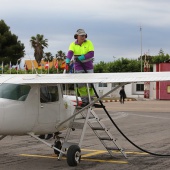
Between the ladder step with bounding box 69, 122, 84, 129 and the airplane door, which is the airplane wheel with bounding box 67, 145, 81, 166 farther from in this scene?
the airplane door

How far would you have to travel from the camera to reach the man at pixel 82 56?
1013 centimetres

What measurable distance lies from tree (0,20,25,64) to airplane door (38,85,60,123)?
234ft

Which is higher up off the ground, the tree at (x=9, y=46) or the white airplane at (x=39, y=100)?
the tree at (x=9, y=46)

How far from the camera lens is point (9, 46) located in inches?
3337

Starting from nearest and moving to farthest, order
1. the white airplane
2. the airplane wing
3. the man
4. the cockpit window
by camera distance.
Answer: the airplane wing < the white airplane < the cockpit window < the man

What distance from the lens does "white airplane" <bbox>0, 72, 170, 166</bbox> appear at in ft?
28.1

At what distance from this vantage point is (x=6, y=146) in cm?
1241

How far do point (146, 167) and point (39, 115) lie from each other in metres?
2.40

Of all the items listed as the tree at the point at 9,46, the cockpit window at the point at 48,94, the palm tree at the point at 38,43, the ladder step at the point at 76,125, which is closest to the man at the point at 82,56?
the ladder step at the point at 76,125

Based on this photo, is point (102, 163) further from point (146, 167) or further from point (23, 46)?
point (23, 46)

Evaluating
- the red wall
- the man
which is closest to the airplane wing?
the man

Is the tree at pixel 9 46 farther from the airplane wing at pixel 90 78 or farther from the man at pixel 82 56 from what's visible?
the airplane wing at pixel 90 78

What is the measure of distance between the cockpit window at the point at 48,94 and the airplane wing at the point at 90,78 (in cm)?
30

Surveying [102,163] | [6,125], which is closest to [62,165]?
[102,163]
